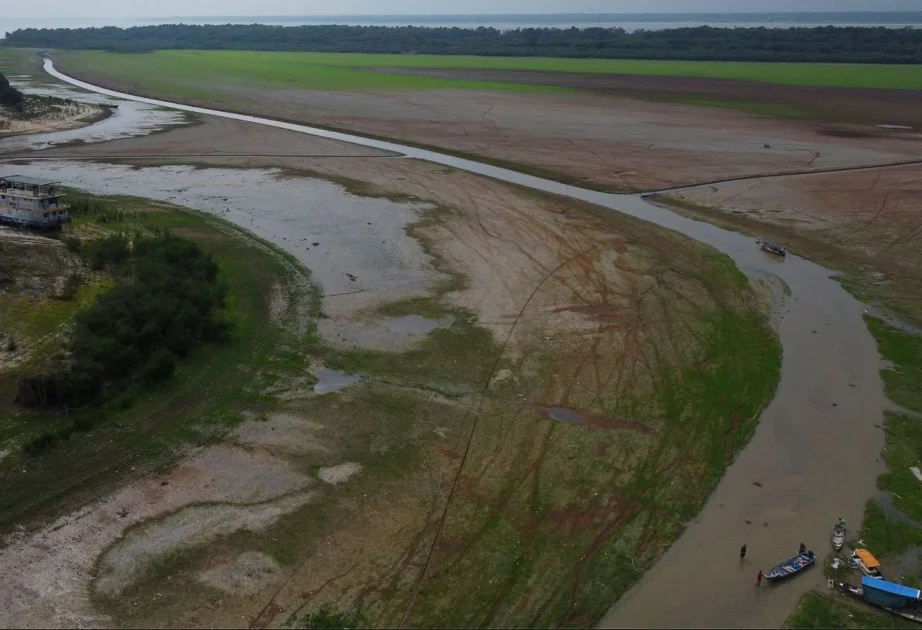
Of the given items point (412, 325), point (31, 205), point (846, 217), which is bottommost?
point (412, 325)

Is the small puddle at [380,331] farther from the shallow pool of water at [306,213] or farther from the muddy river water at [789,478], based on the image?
the muddy river water at [789,478]

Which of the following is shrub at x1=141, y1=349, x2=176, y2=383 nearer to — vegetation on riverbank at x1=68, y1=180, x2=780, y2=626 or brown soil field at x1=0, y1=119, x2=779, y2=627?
vegetation on riverbank at x1=68, y1=180, x2=780, y2=626

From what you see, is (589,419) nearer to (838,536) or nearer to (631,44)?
(838,536)

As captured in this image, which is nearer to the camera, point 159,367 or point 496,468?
point 496,468

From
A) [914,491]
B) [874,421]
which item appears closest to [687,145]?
[874,421]

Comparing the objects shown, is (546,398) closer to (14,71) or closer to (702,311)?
(702,311)

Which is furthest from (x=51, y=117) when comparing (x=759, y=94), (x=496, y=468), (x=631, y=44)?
(x=631, y=44)
